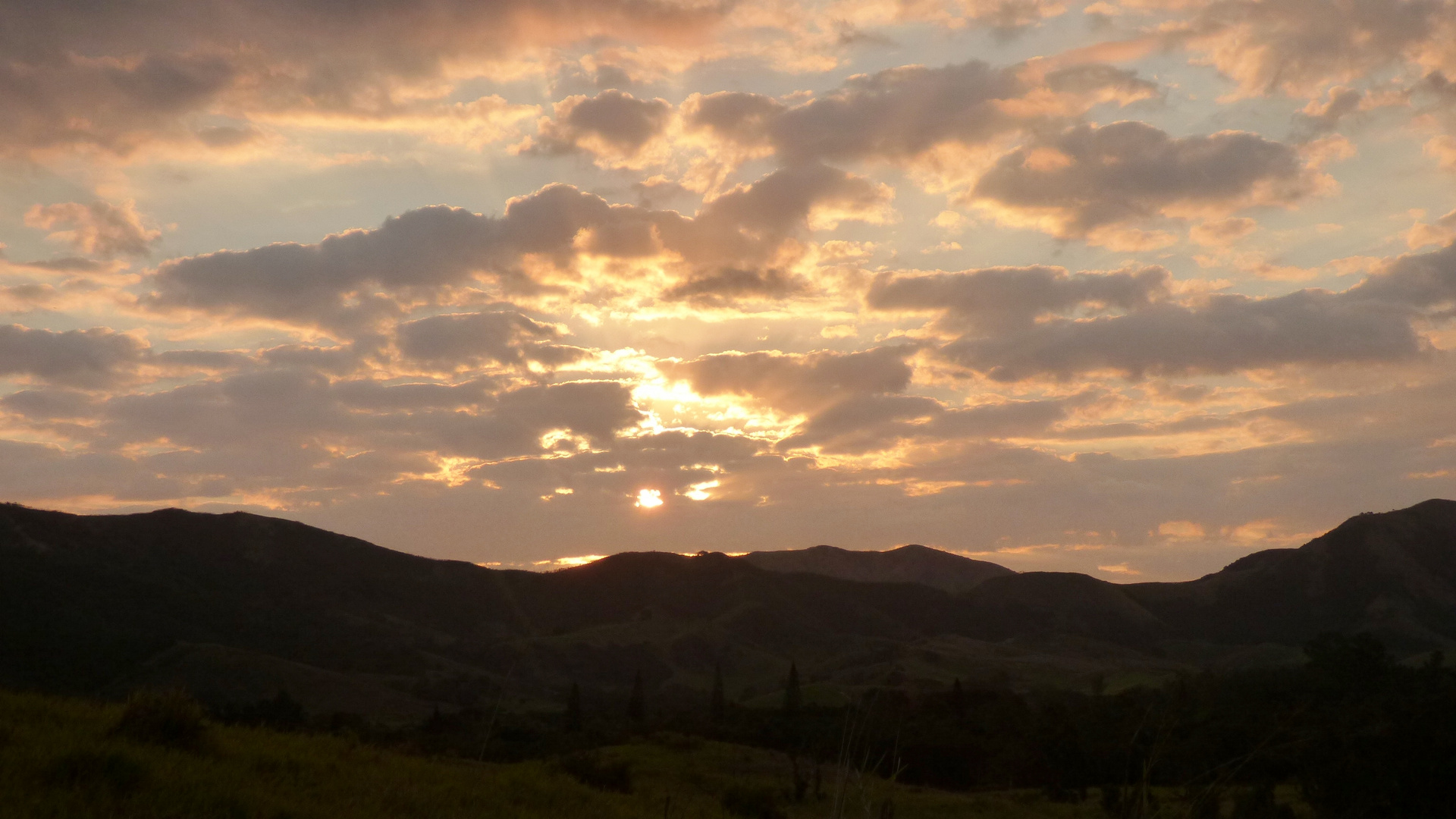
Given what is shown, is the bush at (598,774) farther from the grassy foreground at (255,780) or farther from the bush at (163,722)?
the bush at (163,722)

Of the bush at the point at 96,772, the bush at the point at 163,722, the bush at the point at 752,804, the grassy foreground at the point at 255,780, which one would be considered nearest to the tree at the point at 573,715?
the bush at the point at 752,804

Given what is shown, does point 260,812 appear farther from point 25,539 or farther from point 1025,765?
point 25,539

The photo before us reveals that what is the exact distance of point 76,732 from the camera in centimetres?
1441

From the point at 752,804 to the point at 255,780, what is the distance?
1770 cm

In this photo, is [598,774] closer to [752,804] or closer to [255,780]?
[752,804]

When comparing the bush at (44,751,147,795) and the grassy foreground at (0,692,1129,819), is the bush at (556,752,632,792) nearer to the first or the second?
the grassy foreground at (0,692,1129,819)

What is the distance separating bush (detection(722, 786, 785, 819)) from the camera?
90.3 ft

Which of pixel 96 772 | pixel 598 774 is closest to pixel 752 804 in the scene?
pixel 598 774

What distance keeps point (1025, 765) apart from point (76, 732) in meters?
57.1

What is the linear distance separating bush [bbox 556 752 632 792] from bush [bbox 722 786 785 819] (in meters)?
2.98

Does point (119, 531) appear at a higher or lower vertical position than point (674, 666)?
higher

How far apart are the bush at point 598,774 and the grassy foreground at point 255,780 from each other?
0.10m

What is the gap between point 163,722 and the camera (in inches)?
607

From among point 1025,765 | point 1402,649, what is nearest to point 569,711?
point 1025,765
